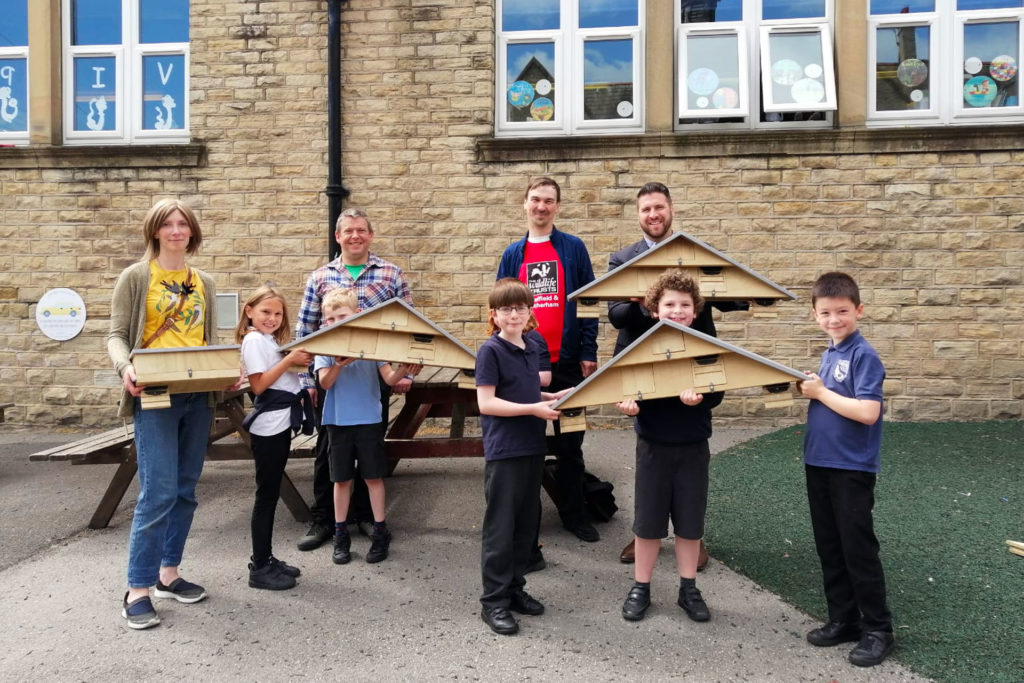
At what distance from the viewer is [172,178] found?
7.73 metres

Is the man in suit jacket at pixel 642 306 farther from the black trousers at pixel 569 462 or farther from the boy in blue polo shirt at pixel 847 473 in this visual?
the boy in blue polo shirt at pixel 847 473

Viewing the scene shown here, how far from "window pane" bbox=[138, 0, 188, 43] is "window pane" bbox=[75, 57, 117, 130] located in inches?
22.3

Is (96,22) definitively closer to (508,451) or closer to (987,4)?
(508,451)

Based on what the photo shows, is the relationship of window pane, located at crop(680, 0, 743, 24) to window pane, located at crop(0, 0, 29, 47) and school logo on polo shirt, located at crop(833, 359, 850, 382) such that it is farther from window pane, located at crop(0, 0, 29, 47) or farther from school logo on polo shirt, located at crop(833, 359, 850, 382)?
window pane, located at crop(0, 0, 29, 47)

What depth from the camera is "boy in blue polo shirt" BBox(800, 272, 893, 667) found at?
9.48ft

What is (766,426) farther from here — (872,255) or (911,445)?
(872,255)

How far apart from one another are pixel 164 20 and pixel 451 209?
4004 mm

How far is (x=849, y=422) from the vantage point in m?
2.95

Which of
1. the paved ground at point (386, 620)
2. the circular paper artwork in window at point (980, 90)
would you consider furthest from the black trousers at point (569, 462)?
the circular paper artwork in window at point (980, 90)

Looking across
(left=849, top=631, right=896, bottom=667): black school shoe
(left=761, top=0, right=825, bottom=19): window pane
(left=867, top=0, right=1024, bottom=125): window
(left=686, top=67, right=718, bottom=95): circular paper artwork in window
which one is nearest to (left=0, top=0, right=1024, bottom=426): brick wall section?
(left=867, top=0, right=1024, bottom=125): window

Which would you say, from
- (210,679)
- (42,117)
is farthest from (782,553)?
(42,117)

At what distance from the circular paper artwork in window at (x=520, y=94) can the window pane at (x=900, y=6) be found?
11.9 ft

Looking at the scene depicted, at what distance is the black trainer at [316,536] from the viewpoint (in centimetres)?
422

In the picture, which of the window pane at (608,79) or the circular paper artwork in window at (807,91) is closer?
the circular paper artwork in window at (807,91)
